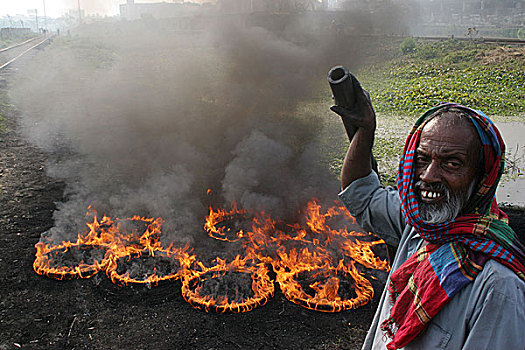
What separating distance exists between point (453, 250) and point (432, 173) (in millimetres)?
303

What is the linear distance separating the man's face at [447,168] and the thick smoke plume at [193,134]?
14.5ft

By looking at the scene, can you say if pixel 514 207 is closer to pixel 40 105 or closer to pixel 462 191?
pixel 462 191

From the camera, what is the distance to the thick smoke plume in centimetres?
673

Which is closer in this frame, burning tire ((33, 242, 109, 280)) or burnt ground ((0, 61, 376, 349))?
burnt ground ((0, 61, 376, 349))

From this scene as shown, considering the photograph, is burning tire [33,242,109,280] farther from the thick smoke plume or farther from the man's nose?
the man's nose

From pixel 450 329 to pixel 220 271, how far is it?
3698 mm

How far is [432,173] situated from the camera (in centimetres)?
147

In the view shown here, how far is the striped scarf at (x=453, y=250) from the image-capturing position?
129 cm

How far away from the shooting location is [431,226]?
4.62ft

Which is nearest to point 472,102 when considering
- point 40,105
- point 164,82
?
point 164,82

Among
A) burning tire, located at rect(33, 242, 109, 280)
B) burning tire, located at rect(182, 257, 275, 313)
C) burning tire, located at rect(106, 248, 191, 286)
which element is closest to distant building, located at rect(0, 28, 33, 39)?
burning tire, located at rect(33, 242, 109, 280)

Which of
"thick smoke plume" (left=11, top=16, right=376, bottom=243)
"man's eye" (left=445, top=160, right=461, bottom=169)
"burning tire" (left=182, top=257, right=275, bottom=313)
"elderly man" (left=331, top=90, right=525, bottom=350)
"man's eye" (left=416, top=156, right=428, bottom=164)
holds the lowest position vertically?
"burning tire" (left=182, top=257, right=275, bottom=313)

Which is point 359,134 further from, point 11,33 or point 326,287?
point 11,33

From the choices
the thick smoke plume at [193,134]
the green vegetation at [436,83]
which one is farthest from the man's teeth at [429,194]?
the green vegetation at [436,83]
